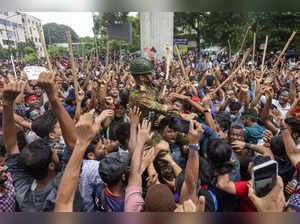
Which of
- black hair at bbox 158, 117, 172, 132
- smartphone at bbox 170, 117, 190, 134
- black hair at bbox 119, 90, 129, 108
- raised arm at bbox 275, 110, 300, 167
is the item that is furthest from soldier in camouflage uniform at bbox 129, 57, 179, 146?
black hair at bbox 119, 90, 129, 108

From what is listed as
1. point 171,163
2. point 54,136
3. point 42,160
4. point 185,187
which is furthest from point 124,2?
point 54,136

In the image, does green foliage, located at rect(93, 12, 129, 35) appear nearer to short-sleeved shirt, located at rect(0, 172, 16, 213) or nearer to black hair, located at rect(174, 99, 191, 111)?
short-sleeved shirt, located at rect(0, 172, 16, 213)

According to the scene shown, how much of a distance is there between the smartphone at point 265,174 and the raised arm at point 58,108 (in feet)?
3.59

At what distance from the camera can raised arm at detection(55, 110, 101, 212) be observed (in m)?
1.01

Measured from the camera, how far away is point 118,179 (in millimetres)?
1747

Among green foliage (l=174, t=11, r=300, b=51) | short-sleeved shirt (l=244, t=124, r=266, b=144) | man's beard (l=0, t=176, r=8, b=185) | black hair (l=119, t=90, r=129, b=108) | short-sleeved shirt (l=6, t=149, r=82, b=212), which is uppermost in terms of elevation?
green foliage (l=174, t=11, r=300, b=51)

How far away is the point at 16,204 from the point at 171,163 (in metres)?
1.45

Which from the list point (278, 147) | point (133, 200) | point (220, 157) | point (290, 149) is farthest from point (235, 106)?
point (133, 200)

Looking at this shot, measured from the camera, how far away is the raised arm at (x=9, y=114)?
118cm

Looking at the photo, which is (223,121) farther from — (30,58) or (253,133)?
(30,58)

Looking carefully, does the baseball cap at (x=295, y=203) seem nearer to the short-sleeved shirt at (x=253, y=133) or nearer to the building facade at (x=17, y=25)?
the building facade at (x=17, y=25)

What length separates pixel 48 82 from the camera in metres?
1.21

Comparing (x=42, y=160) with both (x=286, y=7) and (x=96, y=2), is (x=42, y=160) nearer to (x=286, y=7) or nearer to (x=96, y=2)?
(x=96, y=2)

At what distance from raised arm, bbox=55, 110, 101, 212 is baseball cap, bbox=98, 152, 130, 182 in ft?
2.11
